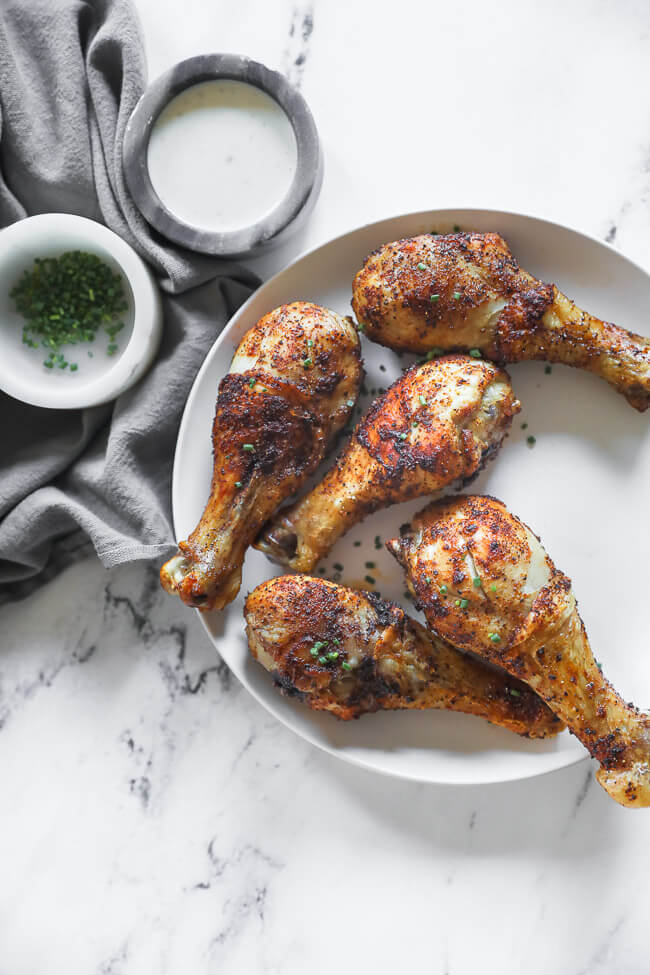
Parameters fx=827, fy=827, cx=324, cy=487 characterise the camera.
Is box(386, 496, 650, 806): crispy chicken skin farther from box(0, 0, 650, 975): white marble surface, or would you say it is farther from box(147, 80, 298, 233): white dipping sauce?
box(147, 80, 298, 233): white dipping sauce

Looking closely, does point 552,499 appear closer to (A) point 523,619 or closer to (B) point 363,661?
(A) point 523,619

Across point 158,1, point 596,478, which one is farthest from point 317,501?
point 158,1

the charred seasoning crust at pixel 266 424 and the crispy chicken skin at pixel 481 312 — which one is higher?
the crispy chicken skin at pixel 481 312

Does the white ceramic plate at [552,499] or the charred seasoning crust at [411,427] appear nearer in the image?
the charred seasoning crust at [411,427]

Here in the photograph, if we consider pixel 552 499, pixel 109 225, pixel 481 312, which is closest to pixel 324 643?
pixel 552 499

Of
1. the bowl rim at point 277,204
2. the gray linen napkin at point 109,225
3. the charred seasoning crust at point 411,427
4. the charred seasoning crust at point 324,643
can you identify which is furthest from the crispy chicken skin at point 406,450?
the bowl rim at point 277,204

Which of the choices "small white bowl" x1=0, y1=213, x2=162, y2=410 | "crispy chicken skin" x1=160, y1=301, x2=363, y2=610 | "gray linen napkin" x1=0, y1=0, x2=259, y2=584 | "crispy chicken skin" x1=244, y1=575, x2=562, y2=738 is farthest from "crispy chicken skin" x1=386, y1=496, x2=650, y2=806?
"small white bowl" x1=0, y1=213, x2=162, y2=410

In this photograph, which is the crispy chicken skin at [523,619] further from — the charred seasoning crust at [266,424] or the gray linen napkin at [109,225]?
the gray linen napkin at [109,225]
